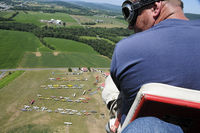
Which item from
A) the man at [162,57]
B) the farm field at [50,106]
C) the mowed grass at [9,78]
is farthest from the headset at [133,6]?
the mowed grass at [9,78]

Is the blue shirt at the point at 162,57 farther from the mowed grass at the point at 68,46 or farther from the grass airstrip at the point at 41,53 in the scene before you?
the mowed grass at the point at 68,46

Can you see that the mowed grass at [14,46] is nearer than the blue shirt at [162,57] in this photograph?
No

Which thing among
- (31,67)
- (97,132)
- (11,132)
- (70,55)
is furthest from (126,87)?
(70,55)

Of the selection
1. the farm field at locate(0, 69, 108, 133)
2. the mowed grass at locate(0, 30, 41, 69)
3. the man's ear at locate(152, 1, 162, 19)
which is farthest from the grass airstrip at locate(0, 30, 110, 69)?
the man's ear at locate(152, 1, 162, 19)

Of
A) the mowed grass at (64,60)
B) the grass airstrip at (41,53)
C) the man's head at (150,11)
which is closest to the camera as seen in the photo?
the man's head at (150,11)

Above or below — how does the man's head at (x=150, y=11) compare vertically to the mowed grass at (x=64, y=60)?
above

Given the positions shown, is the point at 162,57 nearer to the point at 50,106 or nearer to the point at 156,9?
the point at 156,9

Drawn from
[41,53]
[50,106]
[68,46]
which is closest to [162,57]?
[50,106]

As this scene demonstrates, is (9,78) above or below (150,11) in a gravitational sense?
below

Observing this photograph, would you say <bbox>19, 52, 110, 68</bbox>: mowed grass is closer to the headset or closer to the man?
the headset
